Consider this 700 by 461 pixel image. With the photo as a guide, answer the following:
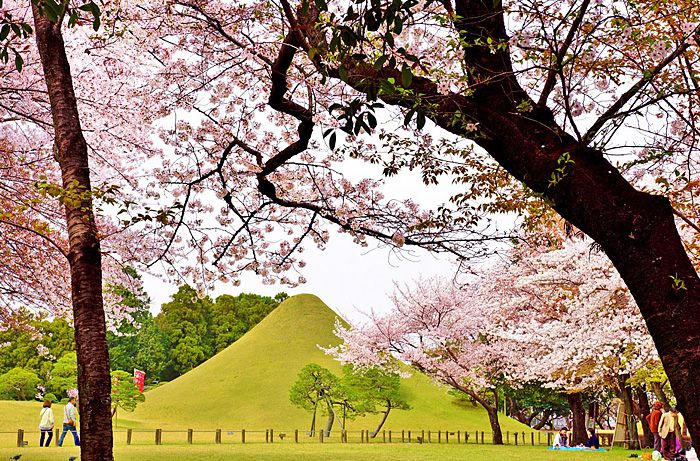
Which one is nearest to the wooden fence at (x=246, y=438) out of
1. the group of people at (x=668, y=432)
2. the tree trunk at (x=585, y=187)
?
the group of people at (x=668, y=432)

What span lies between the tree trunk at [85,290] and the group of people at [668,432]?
476 inches

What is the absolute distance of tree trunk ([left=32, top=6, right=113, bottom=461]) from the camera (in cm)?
608

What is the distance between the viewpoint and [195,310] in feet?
186

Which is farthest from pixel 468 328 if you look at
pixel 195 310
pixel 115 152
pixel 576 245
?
pixel 195 310

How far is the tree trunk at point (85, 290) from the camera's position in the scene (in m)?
6.08

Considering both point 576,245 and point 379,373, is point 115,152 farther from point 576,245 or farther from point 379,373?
point 379,373

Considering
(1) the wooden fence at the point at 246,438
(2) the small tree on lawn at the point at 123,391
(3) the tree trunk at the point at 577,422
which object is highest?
(2) the small tree on lawn at the point at 123,391

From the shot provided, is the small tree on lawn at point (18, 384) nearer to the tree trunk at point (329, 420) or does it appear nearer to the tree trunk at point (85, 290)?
the tree trunk at point (329, 420)

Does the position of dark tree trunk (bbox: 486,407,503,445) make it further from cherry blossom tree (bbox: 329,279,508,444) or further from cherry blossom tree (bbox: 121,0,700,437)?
cherry blossom tree (bbox: 121,0,700,437)

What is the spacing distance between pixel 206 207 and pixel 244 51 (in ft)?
10.4

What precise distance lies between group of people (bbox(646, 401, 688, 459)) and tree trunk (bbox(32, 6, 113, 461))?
12097 millimetres

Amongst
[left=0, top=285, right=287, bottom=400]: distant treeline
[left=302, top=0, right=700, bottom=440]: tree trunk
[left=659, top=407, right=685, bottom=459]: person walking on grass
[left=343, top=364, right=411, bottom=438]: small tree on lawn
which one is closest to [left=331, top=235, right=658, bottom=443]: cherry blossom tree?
[left=343, top=364, right=411, bottom=438]: small tree on lawn

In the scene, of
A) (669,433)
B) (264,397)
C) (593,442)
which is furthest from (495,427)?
(264,397)

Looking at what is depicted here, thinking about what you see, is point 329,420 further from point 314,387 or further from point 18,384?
point 18,384
